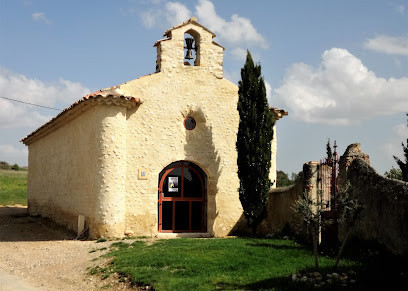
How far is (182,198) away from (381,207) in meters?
9.36

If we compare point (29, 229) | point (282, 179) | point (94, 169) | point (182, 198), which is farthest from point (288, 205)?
point (282, 179)

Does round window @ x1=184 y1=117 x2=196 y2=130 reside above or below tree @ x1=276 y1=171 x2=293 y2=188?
above

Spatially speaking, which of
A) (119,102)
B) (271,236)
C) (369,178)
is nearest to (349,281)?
(369,178)

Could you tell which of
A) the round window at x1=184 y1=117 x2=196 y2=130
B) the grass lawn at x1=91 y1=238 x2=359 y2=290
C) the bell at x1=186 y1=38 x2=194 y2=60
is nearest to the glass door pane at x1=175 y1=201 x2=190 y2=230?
the round window at x1=184 y1=117 x2=196 y2=130

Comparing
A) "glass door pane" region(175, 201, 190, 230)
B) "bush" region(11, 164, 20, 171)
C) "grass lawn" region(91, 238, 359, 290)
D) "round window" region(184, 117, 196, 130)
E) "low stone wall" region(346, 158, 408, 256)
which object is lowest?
"grass lawn" region(91, 238, 359, 290)

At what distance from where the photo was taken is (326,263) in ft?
34.7

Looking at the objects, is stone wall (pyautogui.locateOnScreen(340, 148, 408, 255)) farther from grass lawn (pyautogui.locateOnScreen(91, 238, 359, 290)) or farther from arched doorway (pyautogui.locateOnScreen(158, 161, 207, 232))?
arched doorway (pyautogui.locateOnScreen(158, 161, 207, 232))

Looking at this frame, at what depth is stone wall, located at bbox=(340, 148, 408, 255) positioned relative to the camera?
9.66 meters

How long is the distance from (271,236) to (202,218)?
3.32m

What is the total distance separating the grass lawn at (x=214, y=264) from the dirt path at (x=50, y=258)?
0.69m

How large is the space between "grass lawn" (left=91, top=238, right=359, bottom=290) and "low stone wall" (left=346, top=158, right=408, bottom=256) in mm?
1073

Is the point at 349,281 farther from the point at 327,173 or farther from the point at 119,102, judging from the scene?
the point at 119,102

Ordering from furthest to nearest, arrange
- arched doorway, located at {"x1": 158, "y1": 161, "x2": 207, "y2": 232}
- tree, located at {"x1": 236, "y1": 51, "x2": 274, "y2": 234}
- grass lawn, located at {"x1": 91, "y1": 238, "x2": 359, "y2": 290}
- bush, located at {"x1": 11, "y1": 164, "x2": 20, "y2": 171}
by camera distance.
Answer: bush, located at {"x1": 11, "y1": 164, "x2": 20, "y2": 171}
arched doorway, located at {"x1": 158, "y1": 161, "x2": 207, "y2": 232}
tree, located at {"x1": 236, "y1": 51, "x2": 274, "y2": 234}
grass lawn, located at {"x1": 91, "y1": 238, "x2": 359, "y2": 290}

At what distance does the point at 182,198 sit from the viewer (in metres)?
18.4
